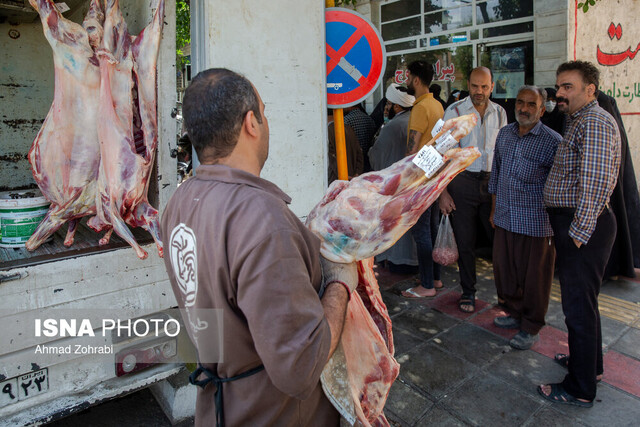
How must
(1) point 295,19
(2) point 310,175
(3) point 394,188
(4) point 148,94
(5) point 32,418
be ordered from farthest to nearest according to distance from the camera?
(2) point 310,175
(1) point 295,19
(4) point 148,94
(5) point 32,418
(3) point 394,188

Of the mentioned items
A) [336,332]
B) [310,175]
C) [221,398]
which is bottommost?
[221,398]

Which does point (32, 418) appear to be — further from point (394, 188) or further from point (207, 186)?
point (394, 188)

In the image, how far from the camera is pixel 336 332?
1.30m

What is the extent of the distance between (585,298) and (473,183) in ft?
5.43

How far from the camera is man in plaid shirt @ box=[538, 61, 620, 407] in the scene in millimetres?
2742

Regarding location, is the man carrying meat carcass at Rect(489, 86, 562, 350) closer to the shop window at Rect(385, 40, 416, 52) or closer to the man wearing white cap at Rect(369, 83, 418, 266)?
the man wearing white cap at Rect(369, 83, 418, 266)

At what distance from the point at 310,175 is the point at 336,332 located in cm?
181

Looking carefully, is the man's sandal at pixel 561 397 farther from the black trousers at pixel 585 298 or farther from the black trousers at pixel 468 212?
the black trousers at pixel 468 212

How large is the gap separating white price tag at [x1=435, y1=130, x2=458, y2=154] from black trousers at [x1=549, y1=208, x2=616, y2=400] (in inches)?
74.9

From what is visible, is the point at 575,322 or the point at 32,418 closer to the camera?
the point at 32,418

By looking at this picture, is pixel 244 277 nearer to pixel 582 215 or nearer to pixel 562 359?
pixel 582 215

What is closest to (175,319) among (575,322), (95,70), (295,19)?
(95,70)

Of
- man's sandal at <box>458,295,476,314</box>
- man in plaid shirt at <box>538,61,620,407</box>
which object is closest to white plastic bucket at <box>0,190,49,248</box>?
man in plaid shirt at <box>538,61,620,407</box>

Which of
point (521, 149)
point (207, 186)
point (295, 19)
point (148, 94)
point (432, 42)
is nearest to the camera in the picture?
point (207, 186)
